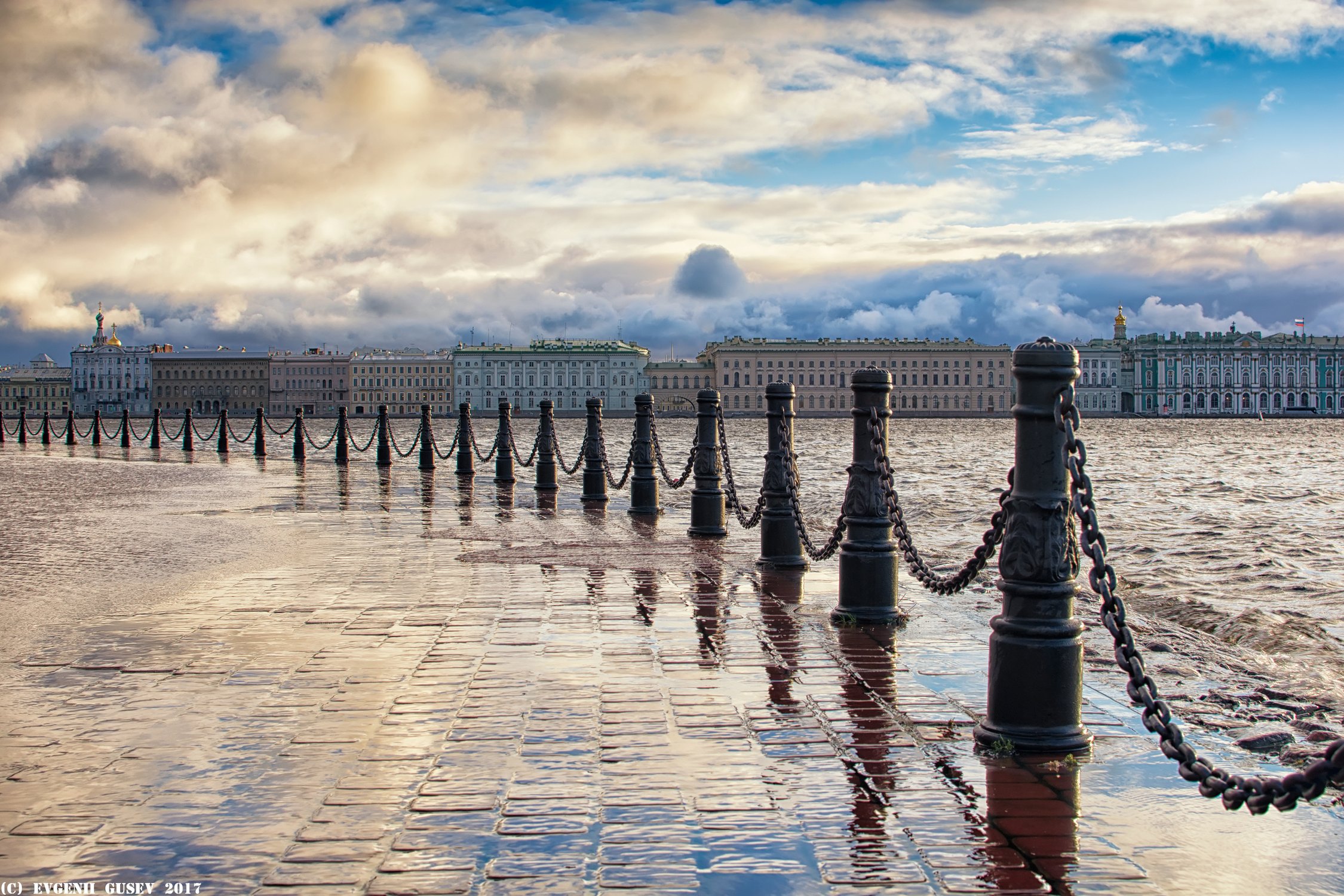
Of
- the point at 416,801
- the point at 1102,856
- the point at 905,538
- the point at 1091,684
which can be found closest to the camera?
the point at 1102,856

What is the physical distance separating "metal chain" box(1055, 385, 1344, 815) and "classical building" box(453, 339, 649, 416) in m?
154

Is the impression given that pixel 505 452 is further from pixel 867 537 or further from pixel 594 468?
pixel 867 537

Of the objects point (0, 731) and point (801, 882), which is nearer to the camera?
point (801, 882)

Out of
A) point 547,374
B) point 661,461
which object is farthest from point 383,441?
point 547,374

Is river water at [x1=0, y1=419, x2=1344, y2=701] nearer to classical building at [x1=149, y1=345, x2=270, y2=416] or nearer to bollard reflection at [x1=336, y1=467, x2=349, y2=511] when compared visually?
bollard reflection at [x1=336, y1=467, x2=349, y2=511]

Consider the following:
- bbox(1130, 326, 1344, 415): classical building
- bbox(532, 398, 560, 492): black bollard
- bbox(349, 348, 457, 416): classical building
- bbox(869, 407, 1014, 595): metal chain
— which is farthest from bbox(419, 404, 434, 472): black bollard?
bbox(1130, 326, 1344, 415): classical building

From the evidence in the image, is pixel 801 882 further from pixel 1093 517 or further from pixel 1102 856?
pixel 1093 517

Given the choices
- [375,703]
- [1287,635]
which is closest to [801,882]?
[375,703]

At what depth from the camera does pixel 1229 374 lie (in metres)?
172

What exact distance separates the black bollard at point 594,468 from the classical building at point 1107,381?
539 feet

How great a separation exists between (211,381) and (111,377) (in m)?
14.5

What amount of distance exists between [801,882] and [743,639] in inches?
109

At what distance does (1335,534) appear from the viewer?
53.3 ft

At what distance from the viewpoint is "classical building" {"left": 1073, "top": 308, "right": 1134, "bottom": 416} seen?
170125 mm
